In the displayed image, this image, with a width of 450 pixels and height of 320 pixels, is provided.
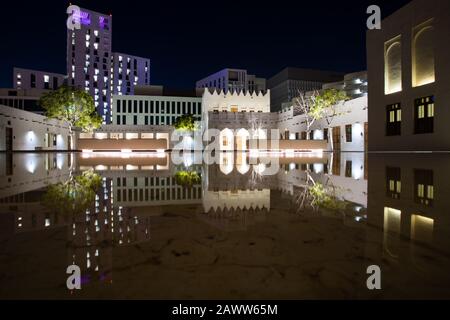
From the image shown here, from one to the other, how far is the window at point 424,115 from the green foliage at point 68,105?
32.0 m

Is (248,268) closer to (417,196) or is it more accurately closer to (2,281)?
(2,281)

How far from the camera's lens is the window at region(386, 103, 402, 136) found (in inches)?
965

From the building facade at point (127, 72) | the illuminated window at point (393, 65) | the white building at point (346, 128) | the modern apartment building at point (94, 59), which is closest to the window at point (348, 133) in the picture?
the white building at point (346, 128)

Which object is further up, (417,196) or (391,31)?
(391,31)

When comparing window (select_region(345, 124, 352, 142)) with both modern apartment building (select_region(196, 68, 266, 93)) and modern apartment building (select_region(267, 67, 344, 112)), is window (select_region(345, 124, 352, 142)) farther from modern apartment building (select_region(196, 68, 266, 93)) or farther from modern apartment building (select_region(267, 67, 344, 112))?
modern apartment building (select_region(196, 68, 266, 93))

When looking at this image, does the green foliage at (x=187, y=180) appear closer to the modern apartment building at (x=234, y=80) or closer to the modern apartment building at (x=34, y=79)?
the modern apartment building at (x=234, y=80)

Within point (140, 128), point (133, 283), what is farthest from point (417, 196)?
point (140, 128)

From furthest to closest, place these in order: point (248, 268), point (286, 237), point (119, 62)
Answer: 1. point (119, 62)
2. point (286, 237)
3. point (248, 268)

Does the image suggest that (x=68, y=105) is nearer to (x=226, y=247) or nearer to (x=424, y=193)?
(x=424, y=193)

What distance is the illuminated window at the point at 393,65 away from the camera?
24891 millimetres

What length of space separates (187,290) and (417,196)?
421cm

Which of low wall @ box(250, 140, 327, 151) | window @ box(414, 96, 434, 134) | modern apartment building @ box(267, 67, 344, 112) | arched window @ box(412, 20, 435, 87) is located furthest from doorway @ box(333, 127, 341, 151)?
modern apartment building @ box(267, 67, 344, 112)
